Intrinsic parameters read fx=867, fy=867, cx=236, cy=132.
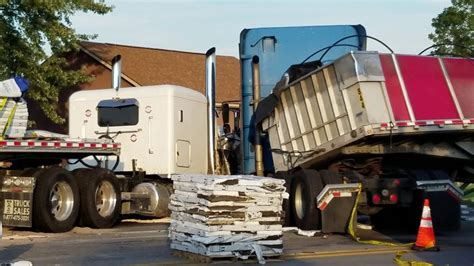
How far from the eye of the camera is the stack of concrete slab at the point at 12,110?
1420 cm

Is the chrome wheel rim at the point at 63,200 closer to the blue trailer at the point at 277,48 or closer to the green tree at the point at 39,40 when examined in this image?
the blue trailer at the point at 277,48

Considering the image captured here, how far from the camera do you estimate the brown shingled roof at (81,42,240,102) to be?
38281 millimetres

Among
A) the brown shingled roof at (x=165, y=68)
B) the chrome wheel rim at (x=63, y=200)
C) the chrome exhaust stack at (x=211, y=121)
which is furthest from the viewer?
the brown shingled roof at (x=165, y=68)

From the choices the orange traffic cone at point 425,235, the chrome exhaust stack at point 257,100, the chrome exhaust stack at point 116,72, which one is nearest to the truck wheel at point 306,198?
the chrome exhaust stack at point 257,100

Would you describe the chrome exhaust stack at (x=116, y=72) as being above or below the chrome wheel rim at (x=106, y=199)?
above

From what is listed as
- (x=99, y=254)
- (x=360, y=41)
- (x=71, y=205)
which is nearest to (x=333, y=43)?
(x=360, y=41)

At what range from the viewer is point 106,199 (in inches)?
659

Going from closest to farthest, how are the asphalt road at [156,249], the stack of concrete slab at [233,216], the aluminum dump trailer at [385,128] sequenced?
the stack of concrete slab at [233,216]
the asphalt road at [156,249]
the aluminum dump trailer at [385,128]

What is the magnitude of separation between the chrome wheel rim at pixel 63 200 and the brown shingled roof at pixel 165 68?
21.1m

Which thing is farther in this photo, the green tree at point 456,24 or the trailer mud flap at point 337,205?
the green tree at point 456,24

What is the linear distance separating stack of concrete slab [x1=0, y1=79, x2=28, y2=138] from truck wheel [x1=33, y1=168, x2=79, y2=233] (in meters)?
1.03

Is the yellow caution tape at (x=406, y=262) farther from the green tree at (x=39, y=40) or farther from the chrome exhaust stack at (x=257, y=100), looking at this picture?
the green tree at (x=39, y=40)

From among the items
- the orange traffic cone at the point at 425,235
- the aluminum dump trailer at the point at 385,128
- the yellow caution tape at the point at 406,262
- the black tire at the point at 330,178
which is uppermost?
the aluminum dump trailer at the point at 385,128

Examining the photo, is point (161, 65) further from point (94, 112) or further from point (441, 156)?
point (441, 156)
